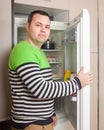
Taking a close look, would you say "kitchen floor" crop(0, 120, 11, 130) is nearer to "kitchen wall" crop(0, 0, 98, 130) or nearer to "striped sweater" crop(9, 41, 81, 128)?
"kitchen wall" crop(0, 0, 98, 130)

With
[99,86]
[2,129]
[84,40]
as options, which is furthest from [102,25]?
[2,129]

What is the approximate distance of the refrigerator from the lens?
1196mm

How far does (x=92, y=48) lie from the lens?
1975mm

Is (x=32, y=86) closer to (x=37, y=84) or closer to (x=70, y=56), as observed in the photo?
(x=37, y=84)

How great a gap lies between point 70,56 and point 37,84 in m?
0.76

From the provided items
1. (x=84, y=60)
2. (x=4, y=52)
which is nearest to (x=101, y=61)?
(x=84, y=60)

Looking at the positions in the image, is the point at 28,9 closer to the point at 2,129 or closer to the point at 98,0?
the point at 98,0

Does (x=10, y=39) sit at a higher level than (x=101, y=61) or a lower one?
higher

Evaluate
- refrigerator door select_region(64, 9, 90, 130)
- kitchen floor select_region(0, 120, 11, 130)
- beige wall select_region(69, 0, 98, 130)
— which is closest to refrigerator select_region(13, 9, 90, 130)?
refrigerator door select_region(64, 9, 90, 130)

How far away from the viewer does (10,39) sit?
1646mm

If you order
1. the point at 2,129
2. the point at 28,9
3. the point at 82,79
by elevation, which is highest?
the point at 28,9

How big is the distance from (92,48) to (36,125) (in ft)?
3.48

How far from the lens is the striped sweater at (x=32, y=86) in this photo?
3.53 ft

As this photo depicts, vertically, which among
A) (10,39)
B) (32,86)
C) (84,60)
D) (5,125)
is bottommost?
(5,125)
